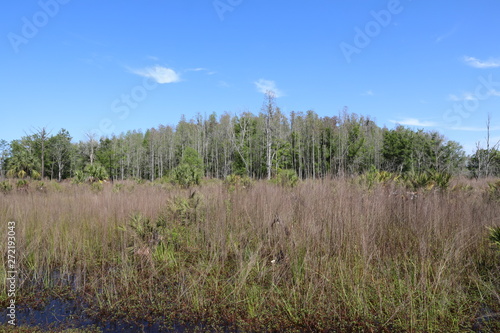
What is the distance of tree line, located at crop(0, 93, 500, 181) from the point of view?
4303 cm

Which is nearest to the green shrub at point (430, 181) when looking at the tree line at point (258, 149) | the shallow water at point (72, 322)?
the shallow water at point (72, 322)

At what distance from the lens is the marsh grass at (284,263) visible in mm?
3467

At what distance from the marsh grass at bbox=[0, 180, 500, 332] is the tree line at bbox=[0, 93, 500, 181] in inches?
1211

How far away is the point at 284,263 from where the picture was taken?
4.38 metres

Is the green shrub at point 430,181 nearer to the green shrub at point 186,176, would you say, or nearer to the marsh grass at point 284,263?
the marsh grass at point 284,263

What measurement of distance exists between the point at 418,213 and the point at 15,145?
66.6 metres

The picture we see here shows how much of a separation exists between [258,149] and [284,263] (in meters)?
50.4

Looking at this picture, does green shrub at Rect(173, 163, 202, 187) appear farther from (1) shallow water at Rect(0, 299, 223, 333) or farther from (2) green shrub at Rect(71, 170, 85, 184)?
(1) shallow water at Rect(0, 299, 223, 333)

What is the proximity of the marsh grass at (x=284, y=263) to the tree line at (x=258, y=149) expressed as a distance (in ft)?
101

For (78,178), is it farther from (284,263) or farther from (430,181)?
(430,181)

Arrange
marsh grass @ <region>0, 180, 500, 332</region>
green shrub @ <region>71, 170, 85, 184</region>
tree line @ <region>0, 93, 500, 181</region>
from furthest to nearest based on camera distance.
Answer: tree line @ <region>0, 93, 500, 181</region> < green shrub @ <region>71, 170, 85, 184</region> < marsh grass @ <region>0, 180, 500, 332</region>

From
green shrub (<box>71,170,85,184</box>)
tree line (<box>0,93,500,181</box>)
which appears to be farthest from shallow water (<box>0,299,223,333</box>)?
tree line (<box>0,93,500,181</box>)

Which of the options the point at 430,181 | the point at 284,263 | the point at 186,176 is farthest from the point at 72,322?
the point at 186,176

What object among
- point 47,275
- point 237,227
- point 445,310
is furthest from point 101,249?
point 445,310
